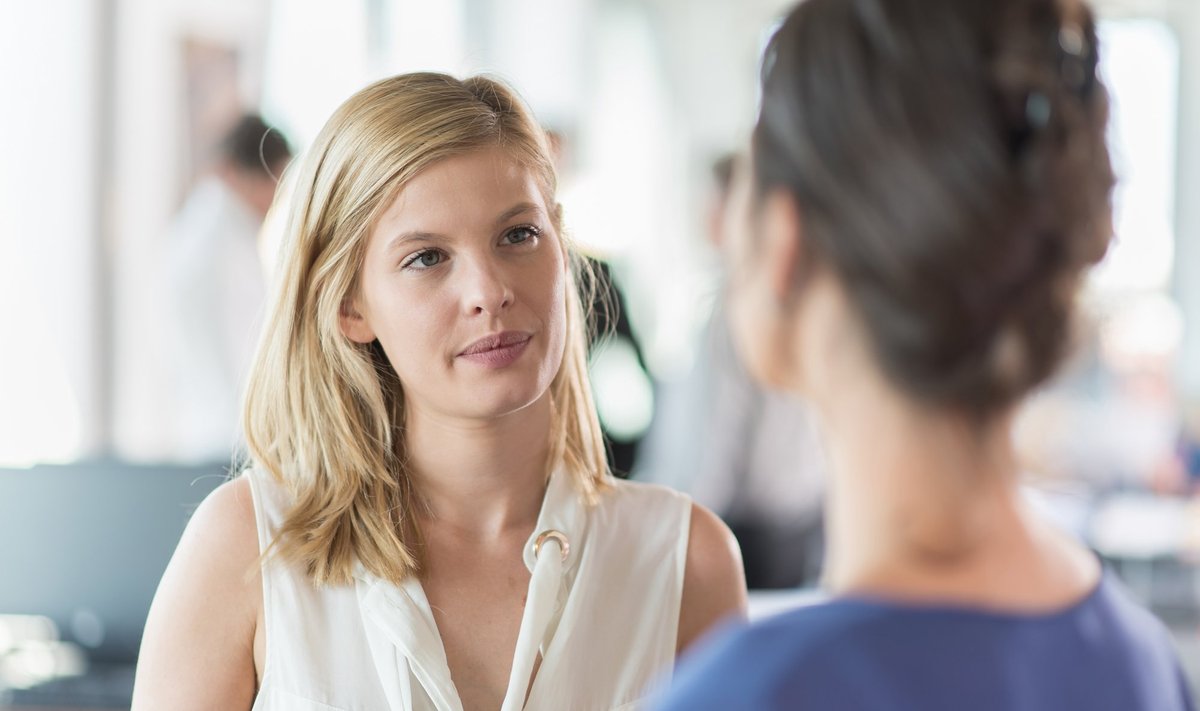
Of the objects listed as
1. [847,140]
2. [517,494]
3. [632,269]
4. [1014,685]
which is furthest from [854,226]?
[632,269]

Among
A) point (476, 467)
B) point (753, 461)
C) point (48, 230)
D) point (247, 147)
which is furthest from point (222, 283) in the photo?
point (476, 467)

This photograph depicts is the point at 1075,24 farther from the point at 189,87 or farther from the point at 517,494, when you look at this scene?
the point at 189,87

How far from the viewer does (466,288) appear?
5.35ft

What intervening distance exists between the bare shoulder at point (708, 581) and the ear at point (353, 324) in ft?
1.70

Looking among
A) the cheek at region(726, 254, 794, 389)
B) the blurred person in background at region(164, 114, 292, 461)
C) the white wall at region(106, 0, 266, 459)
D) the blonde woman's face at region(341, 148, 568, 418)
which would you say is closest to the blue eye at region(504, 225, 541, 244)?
the blonde woman's face at region(341, 148, 568, 418)

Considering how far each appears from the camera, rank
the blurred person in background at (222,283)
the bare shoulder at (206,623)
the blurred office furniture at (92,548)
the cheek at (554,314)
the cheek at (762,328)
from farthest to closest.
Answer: the blurred person in background at (222,283) → the blurred office furniture at (92,548) → the cheek at (554,314) → the bare shoulder at (206,623) → the cheek at (762,328)

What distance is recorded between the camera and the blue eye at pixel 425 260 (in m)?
1.66

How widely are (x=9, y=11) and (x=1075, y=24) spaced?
385cm

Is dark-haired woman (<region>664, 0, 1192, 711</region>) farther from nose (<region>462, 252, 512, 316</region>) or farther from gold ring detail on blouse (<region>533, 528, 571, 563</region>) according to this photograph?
gold ring detail on blouse (<region>533, 528, 571, 563</region>)

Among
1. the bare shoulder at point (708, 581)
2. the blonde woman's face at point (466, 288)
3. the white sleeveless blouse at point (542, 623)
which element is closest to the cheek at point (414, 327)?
the blonde woman's face at point (466, 288)

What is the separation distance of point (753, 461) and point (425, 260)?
9.57ft

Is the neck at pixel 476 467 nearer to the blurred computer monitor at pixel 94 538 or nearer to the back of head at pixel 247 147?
the blurred computer monitor at pixel 94 538

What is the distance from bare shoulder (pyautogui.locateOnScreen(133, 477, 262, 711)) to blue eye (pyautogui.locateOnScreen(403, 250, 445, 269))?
384mm

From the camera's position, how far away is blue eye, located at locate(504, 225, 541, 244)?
1.69m
